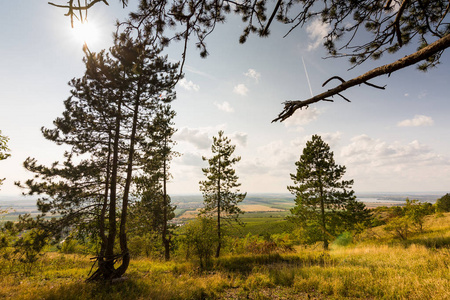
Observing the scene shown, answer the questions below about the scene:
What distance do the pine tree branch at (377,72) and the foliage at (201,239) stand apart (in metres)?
13.5

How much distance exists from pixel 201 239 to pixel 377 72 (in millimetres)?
14076

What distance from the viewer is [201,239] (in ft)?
42.8

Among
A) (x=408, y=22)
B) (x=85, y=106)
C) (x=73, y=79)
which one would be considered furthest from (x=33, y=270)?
(x=408, y=22)

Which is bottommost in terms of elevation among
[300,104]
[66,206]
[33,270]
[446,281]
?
[33,270]

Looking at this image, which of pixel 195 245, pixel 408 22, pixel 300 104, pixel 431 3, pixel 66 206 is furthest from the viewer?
pixel 195 245

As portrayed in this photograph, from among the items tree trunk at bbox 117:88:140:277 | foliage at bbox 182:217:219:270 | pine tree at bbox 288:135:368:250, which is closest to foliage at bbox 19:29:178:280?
tree trunk at bbox 117:88:140:277

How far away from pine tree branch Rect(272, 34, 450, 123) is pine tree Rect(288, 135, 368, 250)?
67.3ft

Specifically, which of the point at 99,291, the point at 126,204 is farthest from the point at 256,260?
the point at 126,204

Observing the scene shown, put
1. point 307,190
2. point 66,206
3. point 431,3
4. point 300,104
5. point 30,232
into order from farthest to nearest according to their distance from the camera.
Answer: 1. point 307,190
2. point 66,206
3. point 30,232
4. point 431,3
5. point 300,104

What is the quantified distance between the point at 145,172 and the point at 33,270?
10319 millimetres

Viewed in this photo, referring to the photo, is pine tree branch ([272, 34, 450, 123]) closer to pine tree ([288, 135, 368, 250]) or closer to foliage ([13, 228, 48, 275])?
foliage ([13, 228, 48, 275])

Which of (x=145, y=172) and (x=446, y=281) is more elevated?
(x=145, y=172)

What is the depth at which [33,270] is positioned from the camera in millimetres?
11344

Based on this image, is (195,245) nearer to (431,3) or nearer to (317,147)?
(431,3)
